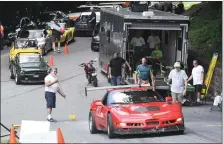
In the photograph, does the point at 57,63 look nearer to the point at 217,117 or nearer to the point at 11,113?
the point at 11,113

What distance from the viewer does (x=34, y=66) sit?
1229 inches

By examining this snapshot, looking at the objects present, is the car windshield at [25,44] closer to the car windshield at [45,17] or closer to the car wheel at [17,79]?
the car wheel at [17,79]

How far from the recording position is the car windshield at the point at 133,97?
1727 centimetres

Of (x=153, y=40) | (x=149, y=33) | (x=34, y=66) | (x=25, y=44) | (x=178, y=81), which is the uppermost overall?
(x=149, y=33)

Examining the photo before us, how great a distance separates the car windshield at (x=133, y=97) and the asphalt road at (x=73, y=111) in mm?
1056

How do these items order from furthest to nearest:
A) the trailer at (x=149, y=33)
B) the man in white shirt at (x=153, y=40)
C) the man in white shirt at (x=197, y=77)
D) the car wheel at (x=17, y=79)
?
1. the car wheel at (x=17, y=79)
2. the man in white shirt at (x=153, y=40)
3. the trailer at (x=149, y=33)
4. the man in white shirt at (x=197, y=77)

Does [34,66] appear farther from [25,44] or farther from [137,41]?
[137,41]

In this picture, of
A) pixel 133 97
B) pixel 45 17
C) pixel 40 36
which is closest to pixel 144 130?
pixel 133 97

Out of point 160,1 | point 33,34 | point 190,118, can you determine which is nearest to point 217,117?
point 190,118

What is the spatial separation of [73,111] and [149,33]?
5342mm

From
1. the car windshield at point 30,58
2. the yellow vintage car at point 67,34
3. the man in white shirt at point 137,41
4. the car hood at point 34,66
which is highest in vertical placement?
the man in white shirt at point 137,41

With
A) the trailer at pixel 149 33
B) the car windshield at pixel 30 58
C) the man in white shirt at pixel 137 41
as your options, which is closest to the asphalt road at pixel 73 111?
the car windshield at pixel 30 58

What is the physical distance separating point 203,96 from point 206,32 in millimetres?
5833

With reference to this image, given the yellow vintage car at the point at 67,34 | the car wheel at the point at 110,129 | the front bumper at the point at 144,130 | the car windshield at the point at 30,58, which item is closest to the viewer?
the front bumper at the point at 144,130
